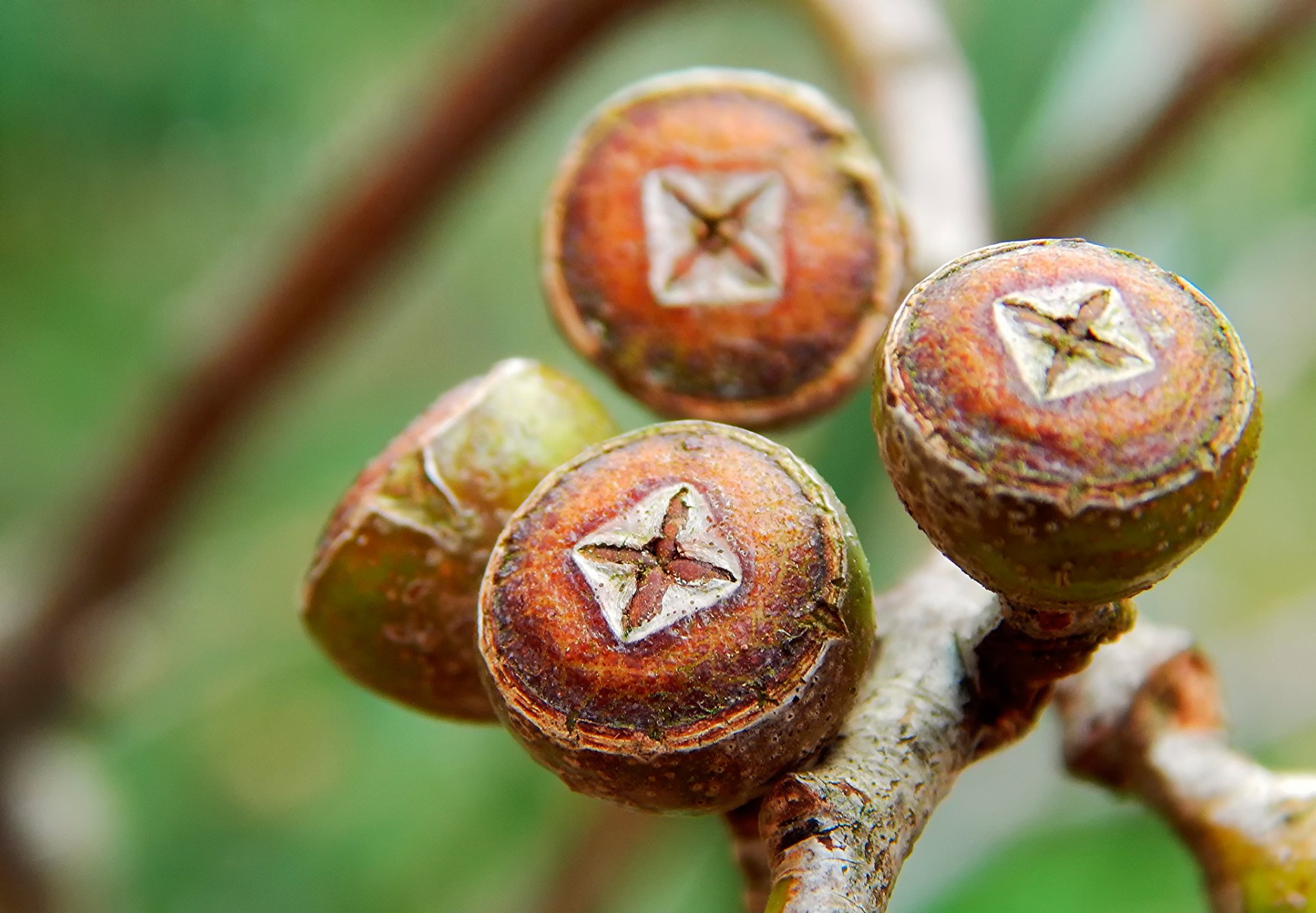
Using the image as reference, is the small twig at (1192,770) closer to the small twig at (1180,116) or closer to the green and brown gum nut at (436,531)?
the green and brown gum nut at (436,531)

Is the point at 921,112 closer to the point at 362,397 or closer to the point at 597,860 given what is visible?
the point at 597,860

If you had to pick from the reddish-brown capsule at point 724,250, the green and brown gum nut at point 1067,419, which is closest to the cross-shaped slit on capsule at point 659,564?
the green and brown gum nut at point 1067,419

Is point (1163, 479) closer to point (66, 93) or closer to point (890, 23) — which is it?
point (890, 23)

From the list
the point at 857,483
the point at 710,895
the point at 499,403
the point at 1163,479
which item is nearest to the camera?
the point at 1163,479

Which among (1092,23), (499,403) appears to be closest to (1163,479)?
(499,403)

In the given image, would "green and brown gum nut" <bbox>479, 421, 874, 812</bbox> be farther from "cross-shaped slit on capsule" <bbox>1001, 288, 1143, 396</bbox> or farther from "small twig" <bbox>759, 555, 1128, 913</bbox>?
"cross-shaped slit on capsule" <bbox>1001, 288, 1143, 396</bbox>

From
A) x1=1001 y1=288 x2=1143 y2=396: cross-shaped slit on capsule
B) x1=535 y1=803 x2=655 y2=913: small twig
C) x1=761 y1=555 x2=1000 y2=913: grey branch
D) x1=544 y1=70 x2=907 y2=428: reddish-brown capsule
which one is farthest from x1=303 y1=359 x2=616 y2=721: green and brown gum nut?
x1=535 y1=803 x2=655 y2=913: small twig
